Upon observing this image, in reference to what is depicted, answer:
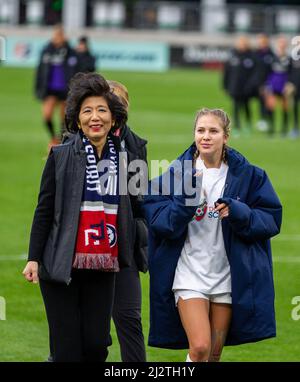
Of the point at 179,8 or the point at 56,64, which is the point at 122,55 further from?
the point at 56,64

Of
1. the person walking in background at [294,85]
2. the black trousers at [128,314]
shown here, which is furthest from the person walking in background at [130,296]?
the person walking in background at [294,85]

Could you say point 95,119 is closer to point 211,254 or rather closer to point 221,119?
point 221,119

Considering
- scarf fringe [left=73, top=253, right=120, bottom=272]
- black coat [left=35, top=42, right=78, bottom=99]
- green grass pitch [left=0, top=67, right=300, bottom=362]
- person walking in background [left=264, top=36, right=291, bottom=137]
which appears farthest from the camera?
person walking in background [left=264, top=36, right=291, bottom=137]

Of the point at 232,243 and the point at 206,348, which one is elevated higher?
the point at 232,243

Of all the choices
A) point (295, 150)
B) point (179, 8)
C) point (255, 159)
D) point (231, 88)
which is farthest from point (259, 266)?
point (179, 8)

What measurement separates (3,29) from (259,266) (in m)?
45.4

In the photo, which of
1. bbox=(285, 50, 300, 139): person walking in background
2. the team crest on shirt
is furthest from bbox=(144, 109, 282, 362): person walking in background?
bbox=(285, 50, 300, 139): person walking in background

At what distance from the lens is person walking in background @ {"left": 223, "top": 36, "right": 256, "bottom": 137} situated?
111 ft

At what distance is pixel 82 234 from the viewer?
8.02 metres

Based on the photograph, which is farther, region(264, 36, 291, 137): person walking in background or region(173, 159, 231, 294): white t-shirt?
region(264, 36, 291, 137): person walking in background

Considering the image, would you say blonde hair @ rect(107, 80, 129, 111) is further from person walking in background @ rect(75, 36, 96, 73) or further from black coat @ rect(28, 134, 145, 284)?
person walking in background @ rect(75, 36, 96, 73)

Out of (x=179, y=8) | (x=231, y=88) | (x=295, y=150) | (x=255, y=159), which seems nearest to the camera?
(x=255, y=159)

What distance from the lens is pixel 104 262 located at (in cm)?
798

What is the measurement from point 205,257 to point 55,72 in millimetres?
20722
